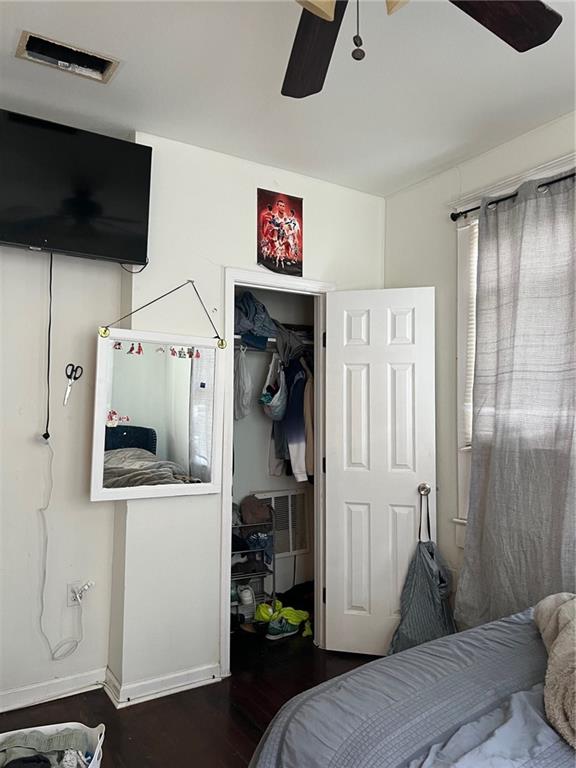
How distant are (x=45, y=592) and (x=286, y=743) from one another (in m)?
1.72

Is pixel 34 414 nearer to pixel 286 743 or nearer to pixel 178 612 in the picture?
pixel 178 612

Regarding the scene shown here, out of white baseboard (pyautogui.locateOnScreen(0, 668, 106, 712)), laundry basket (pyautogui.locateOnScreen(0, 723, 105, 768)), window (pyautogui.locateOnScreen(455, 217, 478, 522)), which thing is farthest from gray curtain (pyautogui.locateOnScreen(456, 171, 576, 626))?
white baseboard (pyautogui.locateOnScreen(0, 668, 106, 712))

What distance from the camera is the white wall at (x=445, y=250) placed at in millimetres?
2814

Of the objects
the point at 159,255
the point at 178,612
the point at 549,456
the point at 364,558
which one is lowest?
the point at 178,612

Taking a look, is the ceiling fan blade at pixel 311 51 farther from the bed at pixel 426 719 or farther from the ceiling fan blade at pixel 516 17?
the bed at pixel 426 719

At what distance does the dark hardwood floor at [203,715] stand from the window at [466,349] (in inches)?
46.3

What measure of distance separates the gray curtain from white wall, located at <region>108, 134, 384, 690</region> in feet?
4.19

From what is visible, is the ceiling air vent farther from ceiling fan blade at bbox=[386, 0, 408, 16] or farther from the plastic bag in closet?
the plastic bag in closet

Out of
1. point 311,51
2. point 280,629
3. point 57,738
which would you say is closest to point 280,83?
point 311,51

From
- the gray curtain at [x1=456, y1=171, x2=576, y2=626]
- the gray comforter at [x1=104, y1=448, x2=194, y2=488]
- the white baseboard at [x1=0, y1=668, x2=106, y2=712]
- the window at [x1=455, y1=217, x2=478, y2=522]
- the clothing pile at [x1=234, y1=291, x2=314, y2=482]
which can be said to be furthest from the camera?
the clothing pile at [x1=234, y1=291, x2=314, y2=482]

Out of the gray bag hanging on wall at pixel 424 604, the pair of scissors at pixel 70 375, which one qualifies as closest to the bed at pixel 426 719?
the gray bag hanging on wall at pixel 424 604

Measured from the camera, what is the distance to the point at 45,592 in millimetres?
2637

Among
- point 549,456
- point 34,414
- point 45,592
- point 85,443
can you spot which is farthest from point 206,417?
point 549,456

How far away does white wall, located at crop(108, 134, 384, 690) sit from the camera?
8.79 ft
